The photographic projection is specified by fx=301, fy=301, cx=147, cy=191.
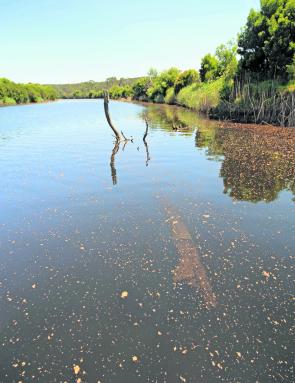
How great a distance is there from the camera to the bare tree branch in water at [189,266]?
18.1ft

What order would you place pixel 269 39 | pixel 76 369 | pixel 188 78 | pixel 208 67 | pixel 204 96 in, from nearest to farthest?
pixel 76 369
pixel 269 39
pixel 204 96
pixel 208 67
pixel 188 78

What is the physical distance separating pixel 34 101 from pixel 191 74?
226 ft

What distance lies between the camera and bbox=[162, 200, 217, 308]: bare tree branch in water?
5.51m

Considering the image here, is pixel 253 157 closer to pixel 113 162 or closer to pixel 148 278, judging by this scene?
pixel 113 162

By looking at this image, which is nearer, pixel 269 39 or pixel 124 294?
pixel 124 294

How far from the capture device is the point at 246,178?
12.3 metres

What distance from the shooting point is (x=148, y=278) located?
5957mm

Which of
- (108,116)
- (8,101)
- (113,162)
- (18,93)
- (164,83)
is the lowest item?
(8,101)

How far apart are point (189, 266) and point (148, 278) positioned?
3.05 feet

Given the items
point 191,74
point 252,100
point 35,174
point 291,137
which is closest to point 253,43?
point 252,100

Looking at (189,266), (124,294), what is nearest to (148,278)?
(124,294)

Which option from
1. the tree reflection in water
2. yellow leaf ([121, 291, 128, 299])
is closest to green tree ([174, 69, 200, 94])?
the tree reflection in water

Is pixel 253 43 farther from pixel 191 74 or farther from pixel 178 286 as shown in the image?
pixel 191 74

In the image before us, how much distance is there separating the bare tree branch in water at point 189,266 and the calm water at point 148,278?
28 millimetres
